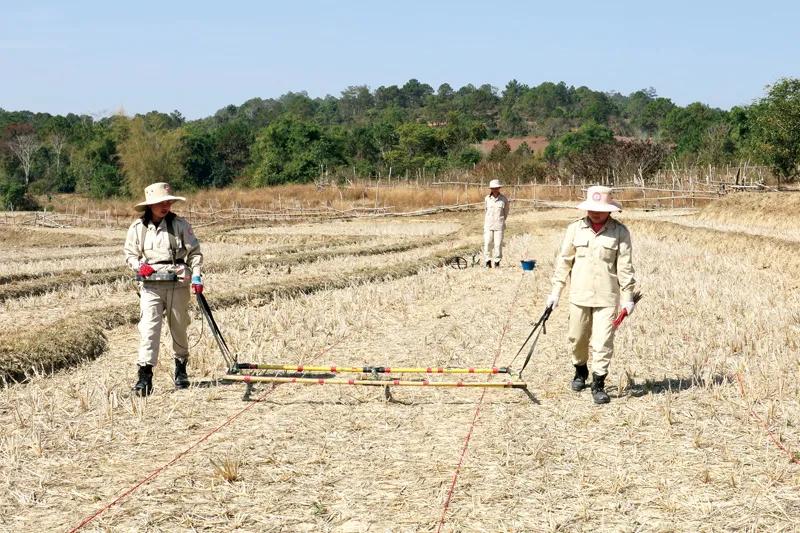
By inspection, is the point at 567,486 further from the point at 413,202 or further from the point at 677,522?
the point at 413,202

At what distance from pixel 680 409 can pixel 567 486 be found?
1783 millimetres

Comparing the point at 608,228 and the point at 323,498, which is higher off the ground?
the point at 608,228

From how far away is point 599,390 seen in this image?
6.33 meters

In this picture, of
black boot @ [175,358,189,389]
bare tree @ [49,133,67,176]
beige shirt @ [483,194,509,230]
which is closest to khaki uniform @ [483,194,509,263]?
beige shirt @ [483,194,509,230]

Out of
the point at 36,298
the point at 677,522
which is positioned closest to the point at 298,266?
the point at 36,298

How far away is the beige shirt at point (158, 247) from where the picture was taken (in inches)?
272

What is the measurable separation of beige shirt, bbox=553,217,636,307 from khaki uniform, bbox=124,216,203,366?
125 inches

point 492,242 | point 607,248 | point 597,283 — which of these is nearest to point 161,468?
point 597,283

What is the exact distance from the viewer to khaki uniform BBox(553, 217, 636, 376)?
21.3 ft

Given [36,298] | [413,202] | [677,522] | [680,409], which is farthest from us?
[413,202]

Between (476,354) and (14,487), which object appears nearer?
(14,487)

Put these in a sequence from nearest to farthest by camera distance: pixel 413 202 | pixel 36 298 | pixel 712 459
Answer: pixel 712 459, pixel 36 298, pixel 413 202

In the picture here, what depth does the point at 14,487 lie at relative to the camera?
4.66m

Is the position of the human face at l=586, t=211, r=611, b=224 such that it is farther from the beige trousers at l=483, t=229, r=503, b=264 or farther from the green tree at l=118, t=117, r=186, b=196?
the green tree at l=118, t=117, r=186, b=196
